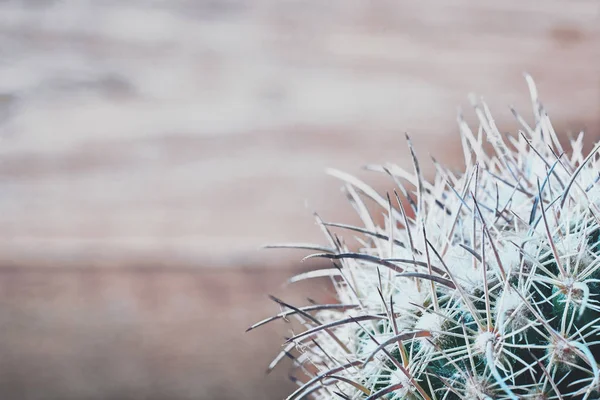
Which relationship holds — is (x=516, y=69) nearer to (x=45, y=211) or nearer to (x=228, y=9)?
(x=228, y=9)

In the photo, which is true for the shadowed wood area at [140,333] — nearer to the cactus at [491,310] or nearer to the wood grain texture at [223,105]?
the wood grain texture at [223,105]

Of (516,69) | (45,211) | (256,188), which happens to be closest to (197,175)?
(256,188)

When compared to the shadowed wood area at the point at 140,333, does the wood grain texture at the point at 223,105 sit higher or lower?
higher

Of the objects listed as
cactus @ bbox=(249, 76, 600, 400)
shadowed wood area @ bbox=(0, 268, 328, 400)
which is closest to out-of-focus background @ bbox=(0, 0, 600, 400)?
shadowed wood area @ bbox=(0, 268, 328, 400)

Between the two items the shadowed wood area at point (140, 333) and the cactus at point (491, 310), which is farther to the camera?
the shadowed wood area at point (140, 333)

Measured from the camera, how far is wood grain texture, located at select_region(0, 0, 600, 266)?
0.65 m

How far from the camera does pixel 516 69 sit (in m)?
0.71

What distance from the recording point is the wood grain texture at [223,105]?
0.65 meters

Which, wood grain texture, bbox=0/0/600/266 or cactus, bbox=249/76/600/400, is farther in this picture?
wood grain texture, bbox=0/0/600/266

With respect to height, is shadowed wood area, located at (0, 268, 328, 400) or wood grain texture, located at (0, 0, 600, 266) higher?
wood grain texture, located at (0, 0, 600, 266)

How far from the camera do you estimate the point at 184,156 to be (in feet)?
2.18

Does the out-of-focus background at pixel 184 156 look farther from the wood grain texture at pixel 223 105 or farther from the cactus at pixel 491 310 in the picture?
the cactus at pixel 491 310

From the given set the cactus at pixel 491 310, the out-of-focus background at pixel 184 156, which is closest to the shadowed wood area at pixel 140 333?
the out-of-focus background at pixel 184 156

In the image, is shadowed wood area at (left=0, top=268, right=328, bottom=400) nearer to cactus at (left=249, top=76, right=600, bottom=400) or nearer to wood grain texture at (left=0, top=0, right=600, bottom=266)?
wood grain texture at (left=0, top=0, right=600, bottom=266)
